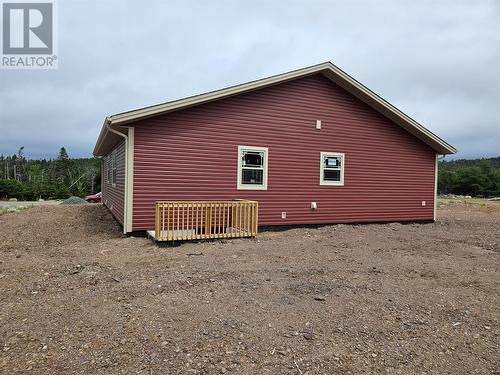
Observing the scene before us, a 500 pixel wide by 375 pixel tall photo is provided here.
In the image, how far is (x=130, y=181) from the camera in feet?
27.5

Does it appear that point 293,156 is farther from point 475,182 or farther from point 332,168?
point 475,182

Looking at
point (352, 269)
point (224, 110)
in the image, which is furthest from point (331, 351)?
point (224, 110)

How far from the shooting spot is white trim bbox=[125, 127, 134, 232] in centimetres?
835

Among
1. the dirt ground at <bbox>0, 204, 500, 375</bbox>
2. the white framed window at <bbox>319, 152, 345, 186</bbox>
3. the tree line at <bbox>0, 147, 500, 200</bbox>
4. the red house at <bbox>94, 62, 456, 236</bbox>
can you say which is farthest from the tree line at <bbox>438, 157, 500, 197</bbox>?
the dirt ground at <bbox>0, 204, 500, 375</bbox>

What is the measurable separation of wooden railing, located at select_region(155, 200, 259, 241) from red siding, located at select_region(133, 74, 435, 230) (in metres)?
0.62

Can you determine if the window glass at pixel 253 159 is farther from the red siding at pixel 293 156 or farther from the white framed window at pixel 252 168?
the red siding at pixel 293 156

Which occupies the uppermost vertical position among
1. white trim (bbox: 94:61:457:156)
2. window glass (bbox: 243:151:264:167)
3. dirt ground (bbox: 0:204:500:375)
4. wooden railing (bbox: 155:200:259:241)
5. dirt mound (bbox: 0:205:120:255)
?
white trim (bbox: 94:61:457:156)

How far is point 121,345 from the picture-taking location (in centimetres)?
300

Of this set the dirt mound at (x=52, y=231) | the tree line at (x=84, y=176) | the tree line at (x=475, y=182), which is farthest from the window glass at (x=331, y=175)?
the tree line at (x=475, y=182)

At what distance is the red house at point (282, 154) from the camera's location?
8656 millimetres

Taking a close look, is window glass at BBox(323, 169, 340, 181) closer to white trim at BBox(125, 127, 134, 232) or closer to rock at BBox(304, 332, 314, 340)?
white trim at BBox(125, 127, 134, 232)

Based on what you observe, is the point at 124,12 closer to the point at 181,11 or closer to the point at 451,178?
the point at 181,11

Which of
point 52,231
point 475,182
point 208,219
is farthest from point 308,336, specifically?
point 475,182

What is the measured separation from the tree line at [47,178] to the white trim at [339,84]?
A: 97.0 ft
